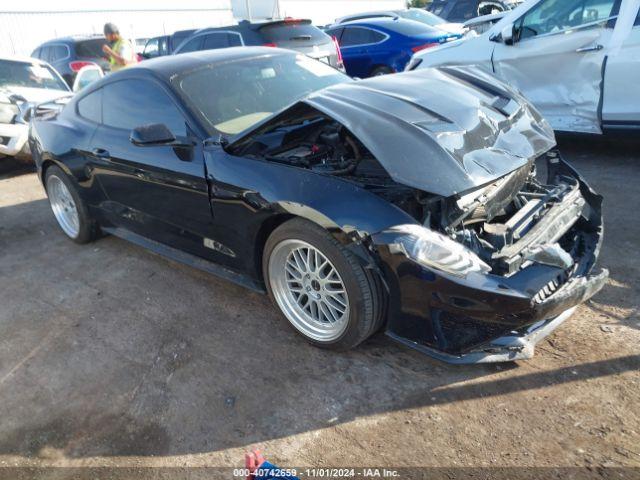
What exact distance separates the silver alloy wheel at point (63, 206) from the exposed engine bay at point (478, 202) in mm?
2497

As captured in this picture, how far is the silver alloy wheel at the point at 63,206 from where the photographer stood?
15.9ft

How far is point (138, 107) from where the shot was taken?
3.86m

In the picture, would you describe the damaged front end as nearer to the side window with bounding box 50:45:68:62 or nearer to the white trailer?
the side window with bounding box 50:45:68:62

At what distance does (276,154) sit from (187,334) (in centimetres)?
125

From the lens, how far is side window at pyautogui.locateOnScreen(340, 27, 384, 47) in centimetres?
995

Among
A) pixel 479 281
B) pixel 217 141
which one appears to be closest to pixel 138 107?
pixel 217 141

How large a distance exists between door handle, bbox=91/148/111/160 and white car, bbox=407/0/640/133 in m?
4.18

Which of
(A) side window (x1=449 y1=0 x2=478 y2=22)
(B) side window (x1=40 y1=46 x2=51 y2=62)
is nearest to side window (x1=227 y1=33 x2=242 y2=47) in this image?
(B) side window (x1=40 y1=46 x2=51 y2=62)

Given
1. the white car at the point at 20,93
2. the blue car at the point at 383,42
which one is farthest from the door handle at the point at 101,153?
the blue car at the point at 383,42

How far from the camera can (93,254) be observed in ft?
15.4

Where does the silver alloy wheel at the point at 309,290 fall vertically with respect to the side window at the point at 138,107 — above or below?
below

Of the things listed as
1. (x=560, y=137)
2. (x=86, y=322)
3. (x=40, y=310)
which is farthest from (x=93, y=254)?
(x=560, y=137)

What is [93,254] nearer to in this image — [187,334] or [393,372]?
[187,334]

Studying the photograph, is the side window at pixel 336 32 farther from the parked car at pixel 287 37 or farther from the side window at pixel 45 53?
the side window at pixel 45 53
